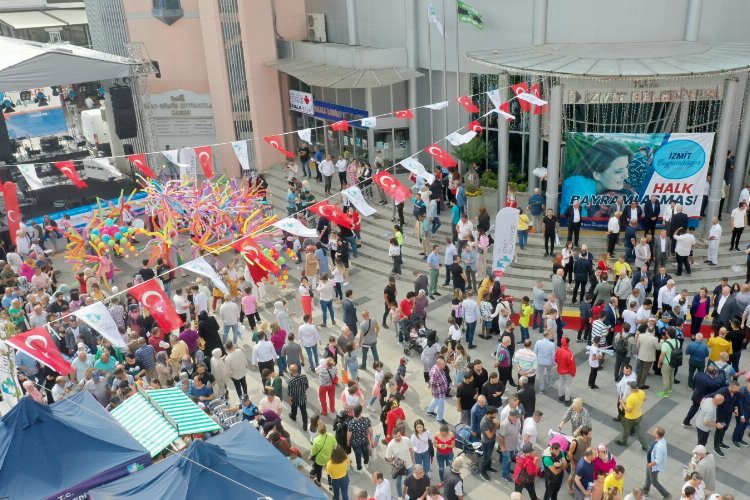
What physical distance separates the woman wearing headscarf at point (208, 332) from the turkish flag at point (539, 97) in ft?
33.7

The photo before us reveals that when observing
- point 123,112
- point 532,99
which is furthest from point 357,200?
point 123,112

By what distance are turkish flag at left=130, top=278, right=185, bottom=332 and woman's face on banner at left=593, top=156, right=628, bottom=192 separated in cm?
1154

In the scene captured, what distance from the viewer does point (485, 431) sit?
10.6m

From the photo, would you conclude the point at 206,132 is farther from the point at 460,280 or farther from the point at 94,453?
the point at 94,453

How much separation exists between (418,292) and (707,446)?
19.8 ft

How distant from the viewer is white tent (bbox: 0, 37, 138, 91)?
22219mm

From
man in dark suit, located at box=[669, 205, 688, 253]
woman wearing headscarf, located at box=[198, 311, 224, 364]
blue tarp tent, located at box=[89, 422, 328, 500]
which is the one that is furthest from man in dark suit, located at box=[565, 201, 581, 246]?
blue tarp tent, located at box=[89, 422, 328, 500]

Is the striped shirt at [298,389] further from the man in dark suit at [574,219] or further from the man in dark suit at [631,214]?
the man in dark suit at [631,214]

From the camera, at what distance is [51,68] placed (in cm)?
2280

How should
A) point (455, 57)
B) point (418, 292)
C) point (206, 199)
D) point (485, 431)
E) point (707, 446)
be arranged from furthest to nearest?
point (455, 57) → point (206, 199) → point (418, 292) → point (707, 446) → point (485, 431)

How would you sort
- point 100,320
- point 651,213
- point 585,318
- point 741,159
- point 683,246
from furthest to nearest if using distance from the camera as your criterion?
point 741,159
point 651,213
point 683,246
point 585,318
point 100,320

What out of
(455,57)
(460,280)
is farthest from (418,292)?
(455,57)

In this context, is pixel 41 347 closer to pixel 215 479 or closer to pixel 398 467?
pixel 215 479

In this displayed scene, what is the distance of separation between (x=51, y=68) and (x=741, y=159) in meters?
20.9
